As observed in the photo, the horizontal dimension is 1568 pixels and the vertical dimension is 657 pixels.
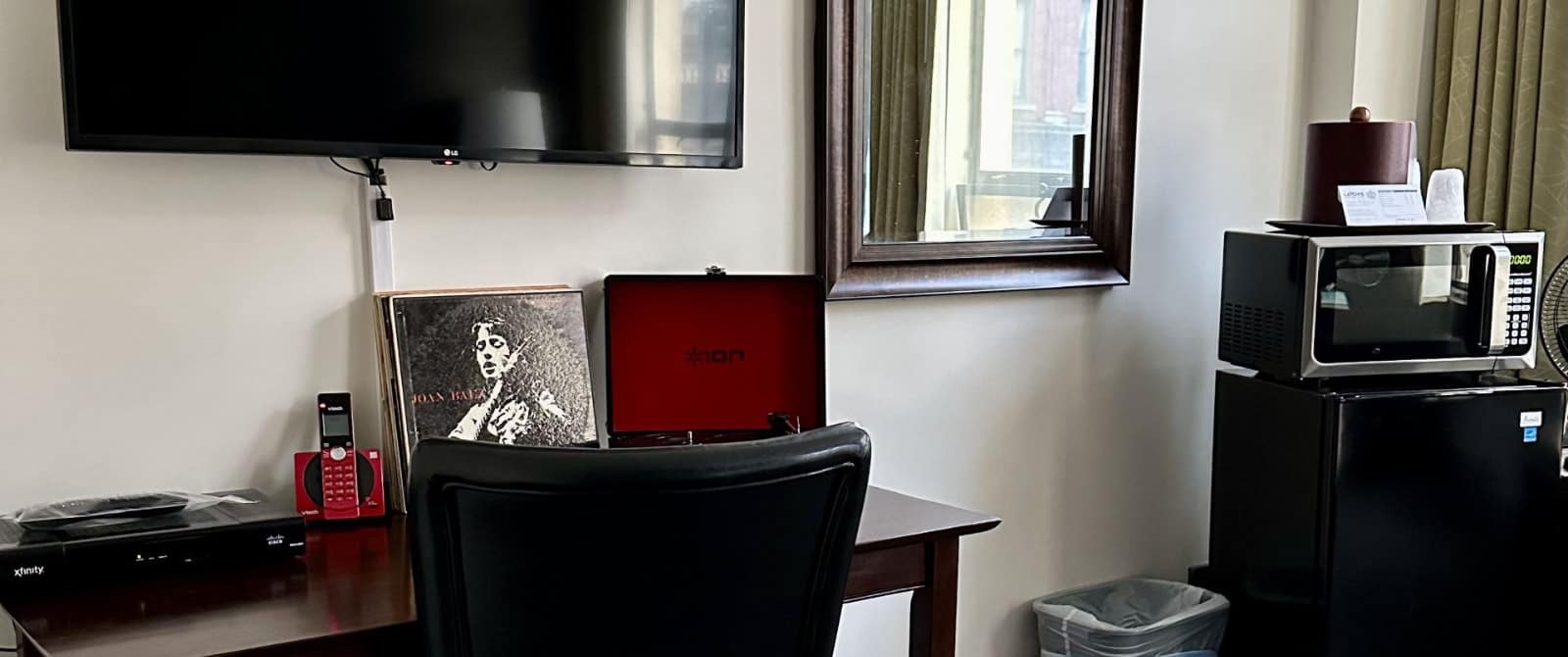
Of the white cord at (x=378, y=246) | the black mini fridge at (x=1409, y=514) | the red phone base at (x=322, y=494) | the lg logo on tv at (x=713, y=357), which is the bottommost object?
the black mini fridge at (x=1409, y=514)

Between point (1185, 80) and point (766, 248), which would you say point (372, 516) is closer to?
point (766, 248)

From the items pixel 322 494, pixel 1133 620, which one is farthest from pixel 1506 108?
pixel 322 494

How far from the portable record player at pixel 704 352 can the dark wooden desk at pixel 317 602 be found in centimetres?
36

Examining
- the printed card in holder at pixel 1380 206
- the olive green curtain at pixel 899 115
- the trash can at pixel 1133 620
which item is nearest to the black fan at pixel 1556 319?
the printed card in holder at pixel 1380 206

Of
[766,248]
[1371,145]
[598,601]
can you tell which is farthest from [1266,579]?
[598,601]

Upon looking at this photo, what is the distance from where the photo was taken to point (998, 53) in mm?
2633

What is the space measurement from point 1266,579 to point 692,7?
63.8 inches

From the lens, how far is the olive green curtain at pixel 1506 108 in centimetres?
290

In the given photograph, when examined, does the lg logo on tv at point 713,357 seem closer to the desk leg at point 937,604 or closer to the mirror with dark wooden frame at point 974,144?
the mirror with dark wooden frame at point 974,144

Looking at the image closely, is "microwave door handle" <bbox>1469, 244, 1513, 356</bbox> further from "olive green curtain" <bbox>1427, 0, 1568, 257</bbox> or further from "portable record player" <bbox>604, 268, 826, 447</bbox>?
"portable record player" <bbox>604, 268, 826, 447</bbox>

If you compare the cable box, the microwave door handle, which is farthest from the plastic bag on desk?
the microwave door handle

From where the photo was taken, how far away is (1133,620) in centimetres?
289

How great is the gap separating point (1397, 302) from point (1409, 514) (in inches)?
15.9

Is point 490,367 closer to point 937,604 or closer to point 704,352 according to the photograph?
point 704,352
